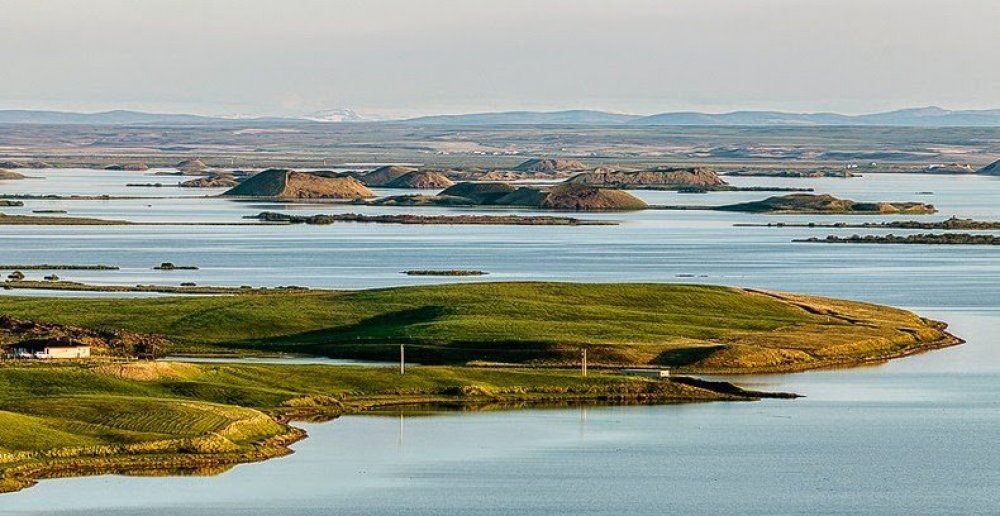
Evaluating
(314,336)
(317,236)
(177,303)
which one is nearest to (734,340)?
(314,336)

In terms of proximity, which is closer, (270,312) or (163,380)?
(163,380)

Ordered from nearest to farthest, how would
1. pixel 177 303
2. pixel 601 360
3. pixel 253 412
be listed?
pixel 253 412
pixel 601 360
pixel 177 303

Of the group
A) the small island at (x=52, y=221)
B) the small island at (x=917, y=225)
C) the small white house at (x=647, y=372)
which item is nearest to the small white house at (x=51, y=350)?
the small white house at (x=647, y=372)

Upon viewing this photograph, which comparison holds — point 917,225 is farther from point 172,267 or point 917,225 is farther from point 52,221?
point 172,267

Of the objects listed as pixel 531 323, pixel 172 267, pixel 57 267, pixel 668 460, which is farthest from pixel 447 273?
pixel 668 460

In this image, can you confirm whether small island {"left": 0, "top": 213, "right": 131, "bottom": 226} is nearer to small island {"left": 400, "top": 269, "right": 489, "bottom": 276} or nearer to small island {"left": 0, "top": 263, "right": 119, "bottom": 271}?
small island {"left": 0, "top": 263, "right": 119, "bottom": 271}

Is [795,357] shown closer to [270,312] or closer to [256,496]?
[270,312]

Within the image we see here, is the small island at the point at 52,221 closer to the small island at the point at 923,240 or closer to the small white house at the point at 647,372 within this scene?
the small island at the point at 923,240

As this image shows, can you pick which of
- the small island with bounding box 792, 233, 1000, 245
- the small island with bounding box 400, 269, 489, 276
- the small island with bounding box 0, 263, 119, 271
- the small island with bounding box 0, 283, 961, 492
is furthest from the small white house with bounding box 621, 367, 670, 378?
the small island with bounding box 792, 233, 1000, 245
